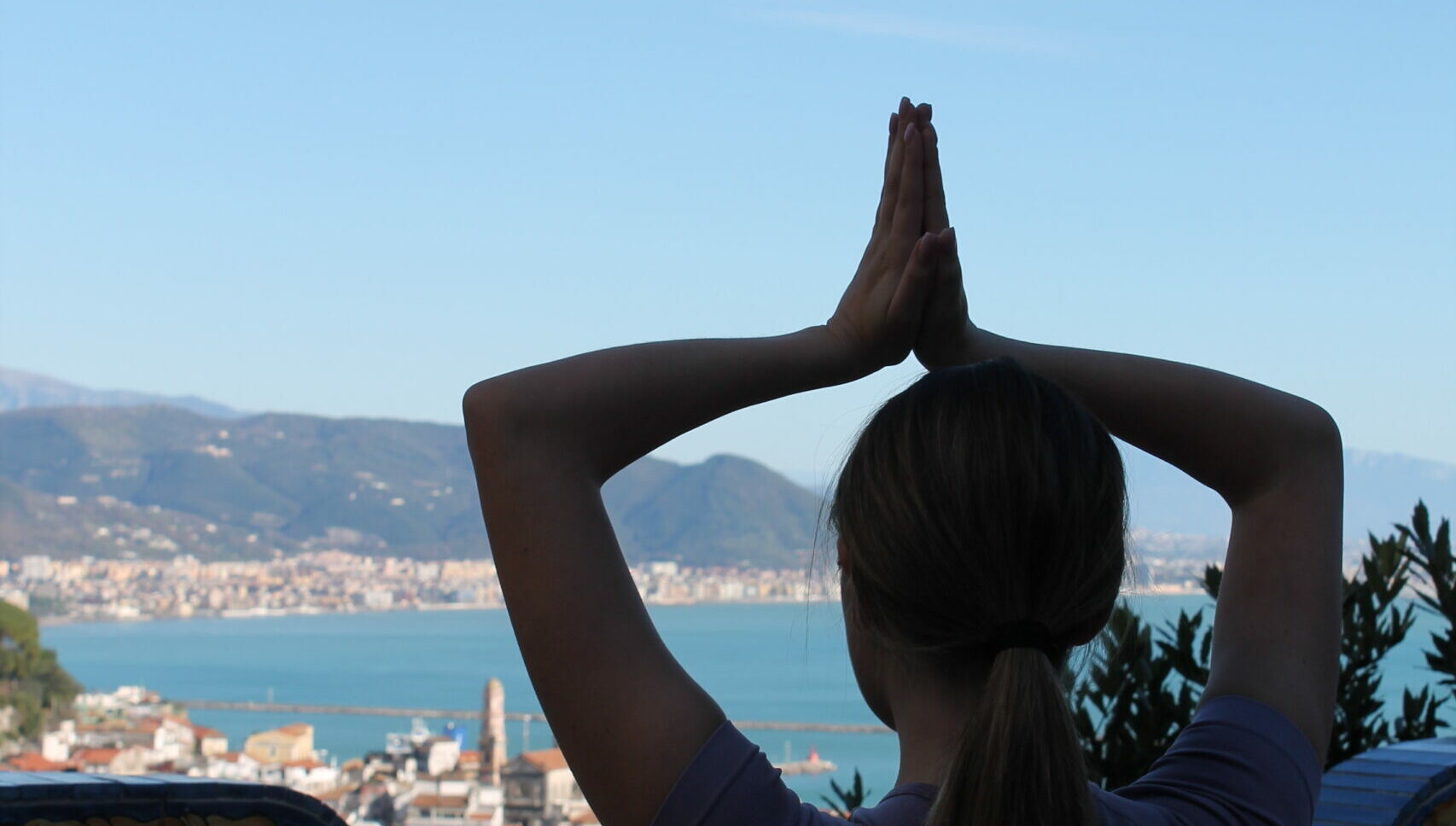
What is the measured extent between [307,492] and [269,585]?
11889mm

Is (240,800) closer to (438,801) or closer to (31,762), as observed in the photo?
(31,762)

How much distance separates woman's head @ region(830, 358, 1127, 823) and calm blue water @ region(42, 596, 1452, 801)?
3507 cm

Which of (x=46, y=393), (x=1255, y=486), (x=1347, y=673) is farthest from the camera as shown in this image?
(x=46, y=393)

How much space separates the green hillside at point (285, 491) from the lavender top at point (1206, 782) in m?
78.3

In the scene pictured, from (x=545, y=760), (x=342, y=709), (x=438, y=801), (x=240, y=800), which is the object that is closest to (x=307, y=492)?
(x=342, y=709)

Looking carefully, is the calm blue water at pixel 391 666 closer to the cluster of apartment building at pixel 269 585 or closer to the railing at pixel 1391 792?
the cluster of apartment building at pixel 269 585

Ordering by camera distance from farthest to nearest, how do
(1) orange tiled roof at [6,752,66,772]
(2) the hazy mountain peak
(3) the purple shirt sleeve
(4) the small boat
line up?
(2) the hazy mountain peak < (4) the small boat < (1) orange tiled roof at [6,752,66,772] < (3) the purple shirt sleeve

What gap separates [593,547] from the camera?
0.77 meters

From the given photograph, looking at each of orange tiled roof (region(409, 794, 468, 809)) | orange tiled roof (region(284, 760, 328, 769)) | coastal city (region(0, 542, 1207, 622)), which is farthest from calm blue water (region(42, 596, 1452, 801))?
orange tiled roof (region(284, 760, 328, 769))

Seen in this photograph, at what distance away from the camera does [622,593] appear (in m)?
0.76

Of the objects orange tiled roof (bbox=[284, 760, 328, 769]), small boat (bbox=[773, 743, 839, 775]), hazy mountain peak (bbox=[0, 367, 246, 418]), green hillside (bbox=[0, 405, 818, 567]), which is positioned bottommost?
orange tiled roof (bbox=[284, 760, 328, 769])

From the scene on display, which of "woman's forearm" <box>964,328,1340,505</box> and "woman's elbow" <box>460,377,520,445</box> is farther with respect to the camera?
"woman's forearm" <box>964,328,1340,505</box>

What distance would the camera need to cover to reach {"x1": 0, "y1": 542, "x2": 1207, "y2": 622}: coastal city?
7919 cm

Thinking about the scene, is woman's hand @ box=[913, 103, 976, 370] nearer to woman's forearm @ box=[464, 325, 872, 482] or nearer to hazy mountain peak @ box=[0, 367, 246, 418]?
woman's forearm @ box=[464, 325, 872, 482]
